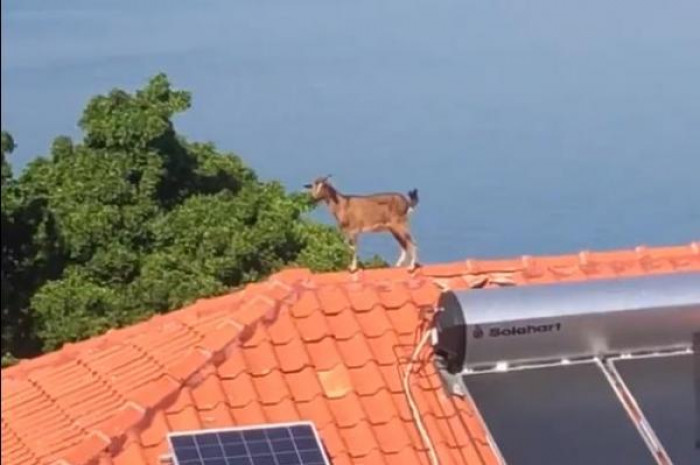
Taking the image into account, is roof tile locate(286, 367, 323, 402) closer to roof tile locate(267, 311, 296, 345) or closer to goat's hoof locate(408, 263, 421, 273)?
roof tile locate(267, 311, 296, 345)

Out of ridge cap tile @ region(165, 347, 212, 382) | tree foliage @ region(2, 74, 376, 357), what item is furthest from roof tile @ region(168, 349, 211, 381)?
tree foliage @ region(2, 74, 376, 357)

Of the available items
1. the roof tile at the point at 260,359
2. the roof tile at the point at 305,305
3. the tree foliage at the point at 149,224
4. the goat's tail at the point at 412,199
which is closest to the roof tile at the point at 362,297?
the roof tile at the point at 305,305

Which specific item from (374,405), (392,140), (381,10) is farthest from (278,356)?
(381,10)

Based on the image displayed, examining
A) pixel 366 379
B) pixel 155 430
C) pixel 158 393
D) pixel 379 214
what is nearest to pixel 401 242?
pixel 379 214

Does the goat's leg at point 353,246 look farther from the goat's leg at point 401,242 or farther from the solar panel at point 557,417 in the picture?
the solar panel at point 557,417

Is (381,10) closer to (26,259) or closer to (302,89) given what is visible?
(302,89)

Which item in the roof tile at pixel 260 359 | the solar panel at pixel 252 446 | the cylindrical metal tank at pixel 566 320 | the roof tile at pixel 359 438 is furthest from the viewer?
the roof tile at pixel 260 359

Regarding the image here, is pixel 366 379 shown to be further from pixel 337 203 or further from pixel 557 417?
pixel 337 203
